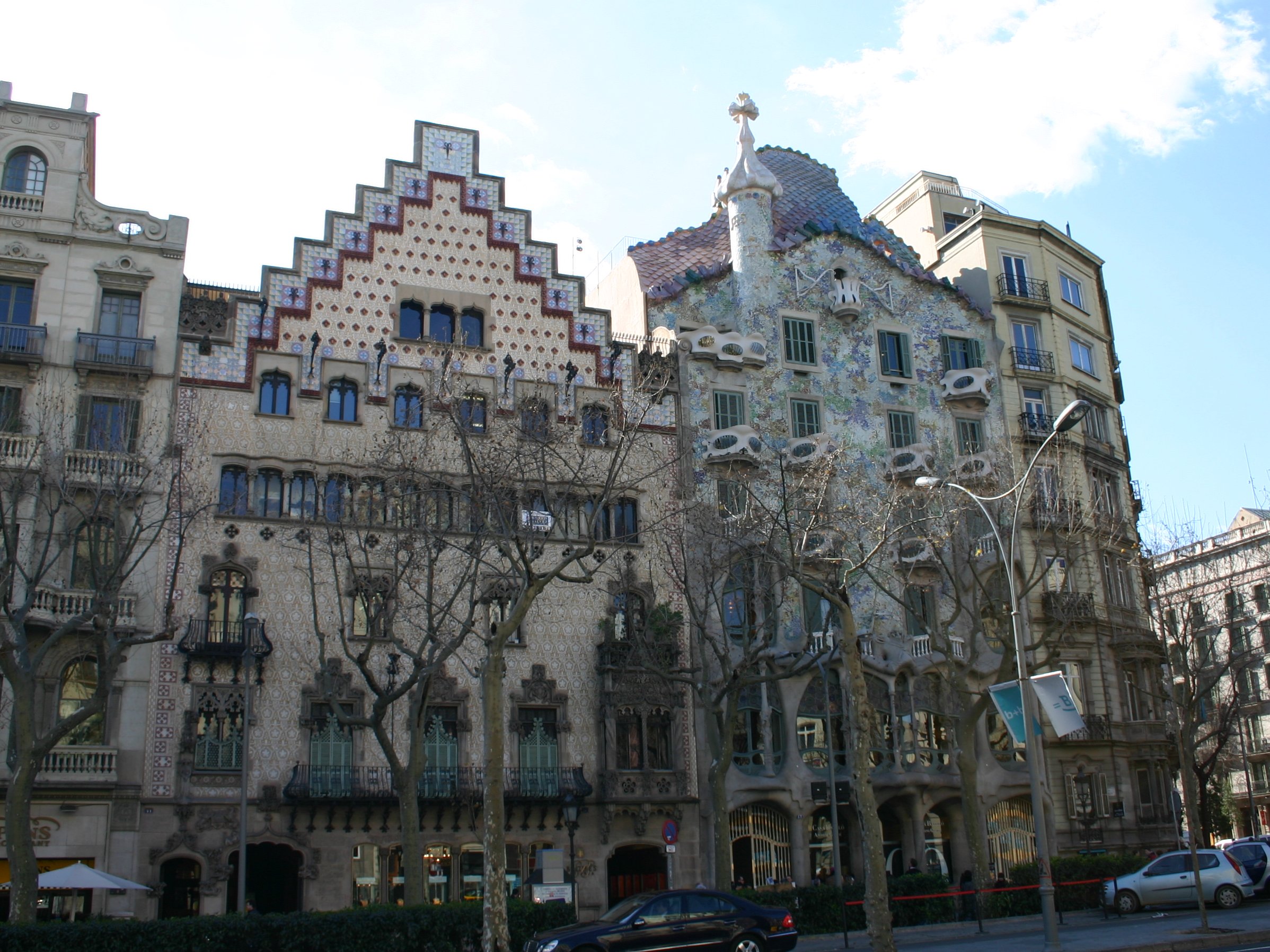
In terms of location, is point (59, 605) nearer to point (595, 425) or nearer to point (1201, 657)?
Answer: point (595, 425)

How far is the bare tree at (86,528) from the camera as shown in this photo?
26.3 meters

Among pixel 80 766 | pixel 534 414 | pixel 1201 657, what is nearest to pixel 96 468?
pixel 80 766

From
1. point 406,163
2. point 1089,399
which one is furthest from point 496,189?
point 1089,399

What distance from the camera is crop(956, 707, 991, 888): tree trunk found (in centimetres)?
3044

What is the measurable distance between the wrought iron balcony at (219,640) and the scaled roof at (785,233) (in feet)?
57.4

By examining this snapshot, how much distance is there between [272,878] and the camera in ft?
103

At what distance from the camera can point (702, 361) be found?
39594 millimetres

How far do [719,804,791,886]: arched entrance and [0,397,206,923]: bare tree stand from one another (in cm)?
1693

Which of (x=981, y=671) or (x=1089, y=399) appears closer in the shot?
(x=981, y=671)

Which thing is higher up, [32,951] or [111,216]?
[111,216]

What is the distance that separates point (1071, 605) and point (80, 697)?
30987 millimetres

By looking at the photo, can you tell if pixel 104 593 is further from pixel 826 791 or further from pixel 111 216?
pixel 826 791

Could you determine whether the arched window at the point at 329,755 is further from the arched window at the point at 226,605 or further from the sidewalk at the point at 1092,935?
the sidewalk at the point at 1092,935

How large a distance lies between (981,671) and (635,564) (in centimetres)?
1169
